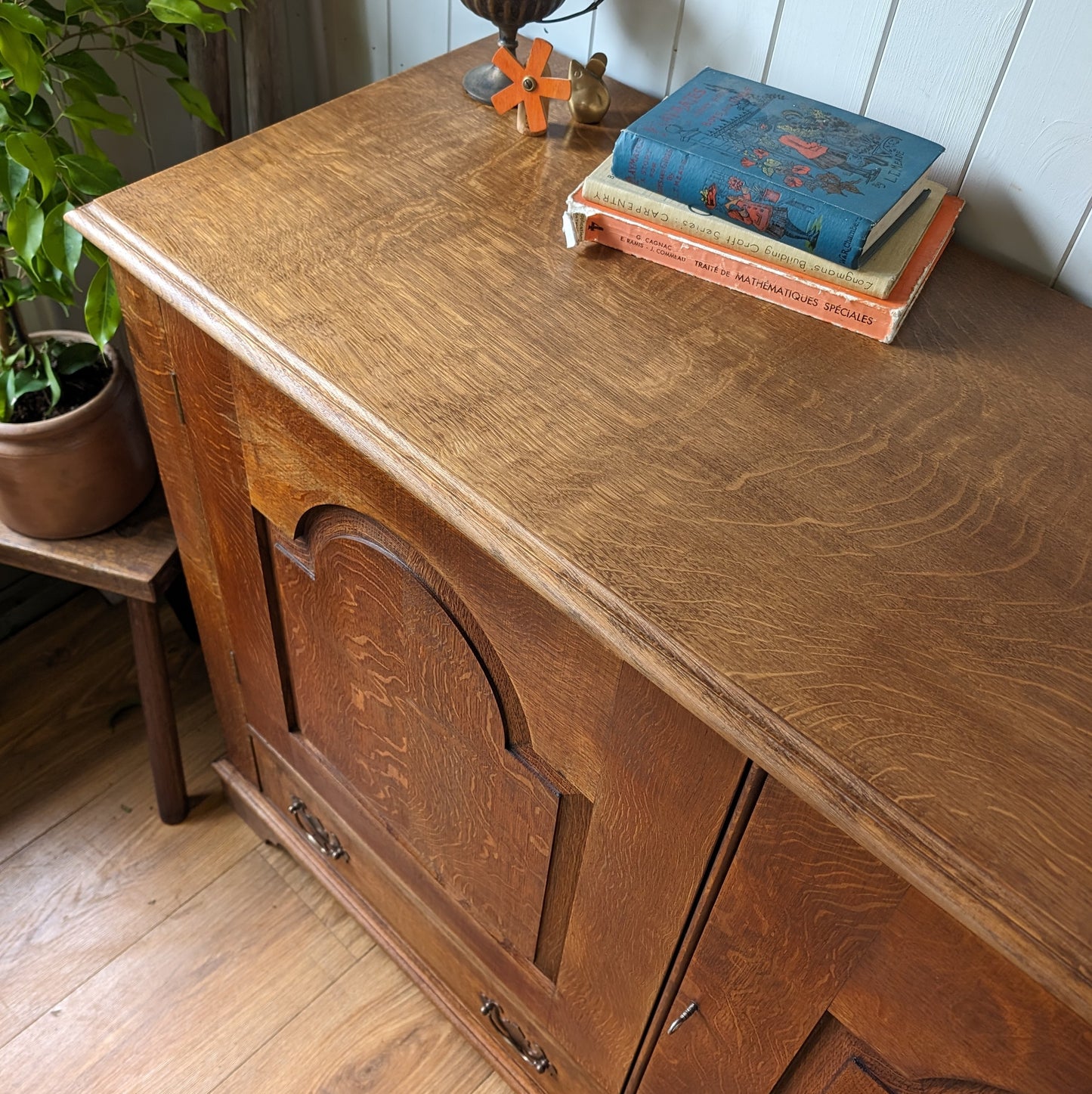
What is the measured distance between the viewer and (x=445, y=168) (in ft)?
2.89

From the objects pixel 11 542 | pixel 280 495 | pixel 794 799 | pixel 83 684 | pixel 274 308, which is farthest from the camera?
pixel 83 684

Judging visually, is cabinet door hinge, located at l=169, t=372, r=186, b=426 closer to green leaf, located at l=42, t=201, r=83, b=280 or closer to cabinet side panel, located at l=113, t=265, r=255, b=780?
cabinet side panel, located at l=113, t=265, r=255, b=780

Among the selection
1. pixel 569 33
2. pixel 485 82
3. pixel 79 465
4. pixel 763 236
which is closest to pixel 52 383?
pixel 79 465

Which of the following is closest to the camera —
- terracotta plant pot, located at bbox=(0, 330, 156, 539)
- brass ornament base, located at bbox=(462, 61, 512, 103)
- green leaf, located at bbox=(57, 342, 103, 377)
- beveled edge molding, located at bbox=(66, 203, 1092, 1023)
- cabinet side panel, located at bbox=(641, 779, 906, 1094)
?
beveled edge molding, located at bbox=(66, 203, 1092, 1023)

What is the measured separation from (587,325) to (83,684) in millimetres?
1178

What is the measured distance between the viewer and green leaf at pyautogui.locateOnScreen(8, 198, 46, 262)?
0.86 meters

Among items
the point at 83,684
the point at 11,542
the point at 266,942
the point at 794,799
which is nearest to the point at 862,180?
the point at 794,799

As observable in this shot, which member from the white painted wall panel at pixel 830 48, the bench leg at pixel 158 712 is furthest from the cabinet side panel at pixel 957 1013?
the bench leg at pixel 158 712

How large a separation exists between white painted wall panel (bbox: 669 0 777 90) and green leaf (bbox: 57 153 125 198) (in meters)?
0.53

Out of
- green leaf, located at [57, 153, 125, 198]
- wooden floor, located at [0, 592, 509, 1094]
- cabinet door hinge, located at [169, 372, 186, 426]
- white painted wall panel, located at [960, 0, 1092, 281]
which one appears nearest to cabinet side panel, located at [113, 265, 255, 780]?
cabinet door hinge, located at [169, 372, 186, 426]

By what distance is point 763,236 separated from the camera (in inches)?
29.9

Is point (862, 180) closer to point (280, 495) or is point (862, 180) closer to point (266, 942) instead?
point (280, 495)

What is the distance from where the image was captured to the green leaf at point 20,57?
2.52 feet

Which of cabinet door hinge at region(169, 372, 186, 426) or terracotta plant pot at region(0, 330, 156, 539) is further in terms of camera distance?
terracotta plant pot at region(0, 330, 156, 539)
